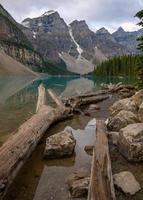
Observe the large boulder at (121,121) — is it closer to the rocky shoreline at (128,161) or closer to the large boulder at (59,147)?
the rocky shoreline at (128,161)

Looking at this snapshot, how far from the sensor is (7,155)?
7.85m

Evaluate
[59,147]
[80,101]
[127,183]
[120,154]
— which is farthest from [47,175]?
[80,101]

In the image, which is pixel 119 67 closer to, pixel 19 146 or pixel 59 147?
pixel 59 147

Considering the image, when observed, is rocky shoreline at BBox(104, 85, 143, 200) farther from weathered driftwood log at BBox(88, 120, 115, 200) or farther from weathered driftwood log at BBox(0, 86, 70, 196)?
weathered driftwood log at BBox(0, 86, 70, 196)

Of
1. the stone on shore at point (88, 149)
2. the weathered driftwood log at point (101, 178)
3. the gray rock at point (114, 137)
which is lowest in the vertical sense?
the stone on shore at point (88, 149)

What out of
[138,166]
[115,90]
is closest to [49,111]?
[138,166]

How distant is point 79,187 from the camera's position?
24.2ft

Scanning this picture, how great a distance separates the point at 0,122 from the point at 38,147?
6803 mm

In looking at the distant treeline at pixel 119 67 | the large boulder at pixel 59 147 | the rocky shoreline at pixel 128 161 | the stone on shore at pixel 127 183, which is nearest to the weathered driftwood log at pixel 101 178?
the stone on shore at pixel 127 183

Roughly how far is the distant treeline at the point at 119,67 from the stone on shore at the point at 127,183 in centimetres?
10173

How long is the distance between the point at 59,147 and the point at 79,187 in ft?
10.1

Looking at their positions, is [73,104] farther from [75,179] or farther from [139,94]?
[75,179]

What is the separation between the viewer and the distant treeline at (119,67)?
113 metres

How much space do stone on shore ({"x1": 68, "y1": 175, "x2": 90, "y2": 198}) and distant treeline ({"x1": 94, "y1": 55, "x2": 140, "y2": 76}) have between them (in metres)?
102
